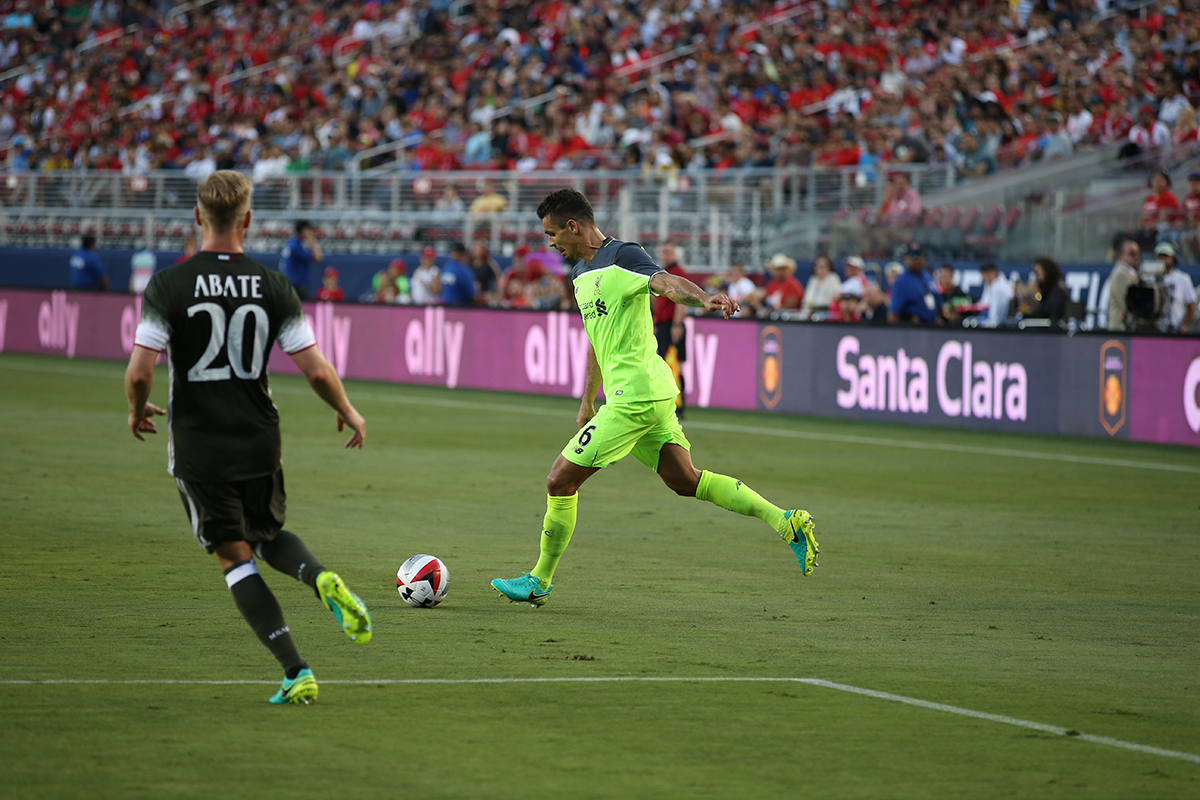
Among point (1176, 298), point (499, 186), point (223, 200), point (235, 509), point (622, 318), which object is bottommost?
point (235, 509)

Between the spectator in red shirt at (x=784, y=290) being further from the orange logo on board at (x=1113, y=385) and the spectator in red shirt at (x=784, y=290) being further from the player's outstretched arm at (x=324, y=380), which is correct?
the player's outstretched arm at (x=324, y=380)

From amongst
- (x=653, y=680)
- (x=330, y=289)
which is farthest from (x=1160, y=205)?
(x=653, y=680)

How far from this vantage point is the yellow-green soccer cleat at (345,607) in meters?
6.23

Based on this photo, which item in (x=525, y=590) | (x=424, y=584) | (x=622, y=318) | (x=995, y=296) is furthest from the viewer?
(x=995, y=296)

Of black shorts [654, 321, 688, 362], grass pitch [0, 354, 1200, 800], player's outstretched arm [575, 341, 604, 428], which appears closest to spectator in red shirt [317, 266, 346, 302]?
black shorts [654, 321, 688, 362]

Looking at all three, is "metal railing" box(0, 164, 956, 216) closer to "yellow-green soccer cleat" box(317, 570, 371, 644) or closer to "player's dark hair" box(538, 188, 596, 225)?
"player's dark hair" box(538, 188, 596, 225)

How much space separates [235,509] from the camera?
6332 mm

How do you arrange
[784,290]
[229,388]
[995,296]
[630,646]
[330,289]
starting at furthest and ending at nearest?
[330,289] → [784,290] → [995,296] → [630,646] → [229,388]

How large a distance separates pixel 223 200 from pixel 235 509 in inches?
46.3

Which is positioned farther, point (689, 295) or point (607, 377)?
point (607, 377)

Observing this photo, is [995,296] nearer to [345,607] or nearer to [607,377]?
[607,377]

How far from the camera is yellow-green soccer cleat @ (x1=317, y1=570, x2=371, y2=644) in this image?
623cm

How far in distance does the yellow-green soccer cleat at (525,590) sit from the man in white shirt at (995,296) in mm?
14955

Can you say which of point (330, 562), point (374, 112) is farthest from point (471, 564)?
point (374, 112)
